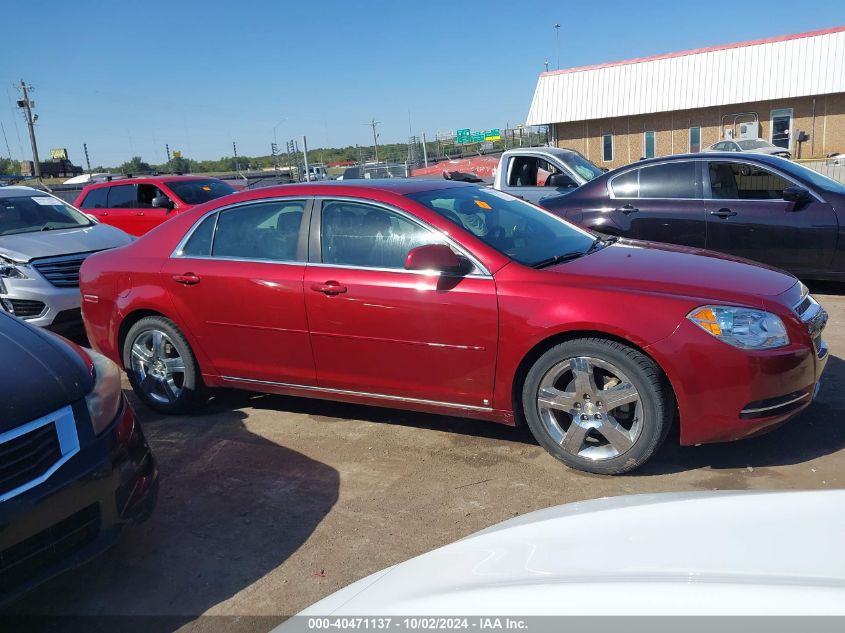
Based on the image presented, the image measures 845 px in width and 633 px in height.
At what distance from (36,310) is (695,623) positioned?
23.5ft

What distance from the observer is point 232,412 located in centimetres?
507

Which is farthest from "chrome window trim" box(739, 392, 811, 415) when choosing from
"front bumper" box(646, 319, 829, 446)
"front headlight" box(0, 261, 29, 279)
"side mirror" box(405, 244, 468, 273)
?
"front headlight" box(0, 261, 29, 279)

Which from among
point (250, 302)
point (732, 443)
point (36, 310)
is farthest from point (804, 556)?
point (36, 310)

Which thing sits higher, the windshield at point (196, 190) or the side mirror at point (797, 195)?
the windshield at point (196, 190)

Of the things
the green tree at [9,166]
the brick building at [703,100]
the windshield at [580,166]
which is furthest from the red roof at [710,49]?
the green tree at [9,166]

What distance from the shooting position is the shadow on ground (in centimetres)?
296

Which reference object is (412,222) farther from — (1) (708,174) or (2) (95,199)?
(2) (95,199)

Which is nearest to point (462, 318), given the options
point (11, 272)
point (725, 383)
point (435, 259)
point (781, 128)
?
point (435, 259)

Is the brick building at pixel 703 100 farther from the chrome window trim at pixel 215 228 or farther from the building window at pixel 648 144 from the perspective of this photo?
the chrome window trim at pixel 215 228

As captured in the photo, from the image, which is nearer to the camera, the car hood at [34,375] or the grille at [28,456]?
the grille at [28,456]

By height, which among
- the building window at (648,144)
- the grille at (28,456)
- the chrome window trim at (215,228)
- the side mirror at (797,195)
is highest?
the building window at (648,144)

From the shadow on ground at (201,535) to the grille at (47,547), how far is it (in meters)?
0.37

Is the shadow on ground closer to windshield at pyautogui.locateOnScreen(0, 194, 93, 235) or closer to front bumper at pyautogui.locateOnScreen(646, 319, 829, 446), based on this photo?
front bumper at pyautogui.locateOnScreen(646, 319, 829, 446)

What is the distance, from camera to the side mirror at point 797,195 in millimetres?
6984
